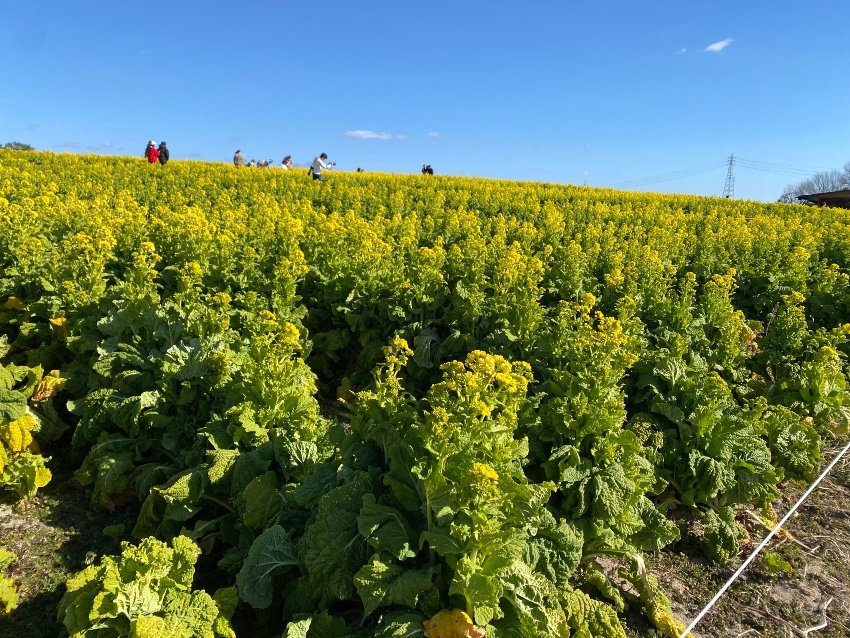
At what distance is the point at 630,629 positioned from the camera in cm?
376

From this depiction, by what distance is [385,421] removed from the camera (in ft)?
11.3

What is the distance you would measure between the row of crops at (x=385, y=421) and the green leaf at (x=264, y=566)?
0.04ft

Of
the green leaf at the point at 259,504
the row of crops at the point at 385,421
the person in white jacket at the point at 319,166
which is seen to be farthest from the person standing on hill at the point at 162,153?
the green leaf at the point at 259,504

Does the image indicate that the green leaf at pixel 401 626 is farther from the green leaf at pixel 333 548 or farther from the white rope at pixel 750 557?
the white rope at pixel 750 557

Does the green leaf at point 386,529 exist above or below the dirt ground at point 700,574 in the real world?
above

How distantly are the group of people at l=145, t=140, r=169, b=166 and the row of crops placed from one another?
15.4 meters

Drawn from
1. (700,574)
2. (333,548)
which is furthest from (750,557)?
(333,548)

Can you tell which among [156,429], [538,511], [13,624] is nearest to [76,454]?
[156,429]

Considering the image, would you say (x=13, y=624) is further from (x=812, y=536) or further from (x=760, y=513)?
→ (x=812, y=536)

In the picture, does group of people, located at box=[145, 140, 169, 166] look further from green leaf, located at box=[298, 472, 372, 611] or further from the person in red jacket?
green leaf, located at box=[298, 472, 372, 611]

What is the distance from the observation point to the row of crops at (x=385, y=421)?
289 cm

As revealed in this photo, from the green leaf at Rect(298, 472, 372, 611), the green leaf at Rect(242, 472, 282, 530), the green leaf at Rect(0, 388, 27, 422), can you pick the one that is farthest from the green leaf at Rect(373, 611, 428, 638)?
the green leaf at Rect(0, 388, 27, 422)

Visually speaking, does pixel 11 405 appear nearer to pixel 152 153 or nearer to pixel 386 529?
pixel 386 529

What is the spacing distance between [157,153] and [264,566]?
2386 cm
